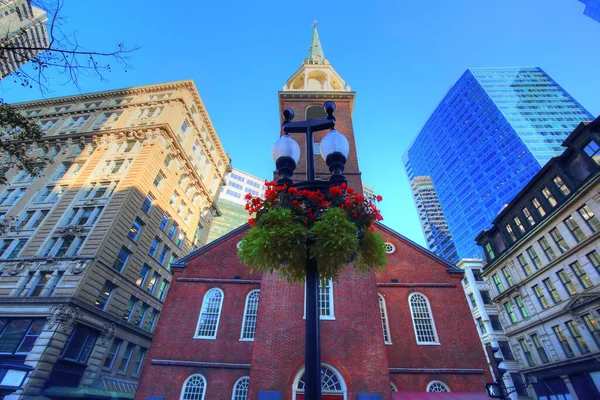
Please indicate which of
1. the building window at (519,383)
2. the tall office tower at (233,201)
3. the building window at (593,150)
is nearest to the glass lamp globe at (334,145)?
the building window at (593,150)

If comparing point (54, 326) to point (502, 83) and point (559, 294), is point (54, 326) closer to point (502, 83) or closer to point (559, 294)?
point (559, 294)

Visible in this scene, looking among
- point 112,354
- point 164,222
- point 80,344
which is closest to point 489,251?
point 164,222

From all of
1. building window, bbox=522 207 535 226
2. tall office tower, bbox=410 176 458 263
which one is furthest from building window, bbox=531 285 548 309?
tall office tower, bbox=410 176 458 263

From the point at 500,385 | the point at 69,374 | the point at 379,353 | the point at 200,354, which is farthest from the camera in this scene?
the point at 69,374

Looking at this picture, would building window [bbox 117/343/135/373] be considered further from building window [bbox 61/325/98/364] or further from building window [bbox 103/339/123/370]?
building window [bbox 61/325/98/364]

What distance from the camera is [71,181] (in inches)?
1233

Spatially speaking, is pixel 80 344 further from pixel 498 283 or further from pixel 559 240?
pixel 498 283

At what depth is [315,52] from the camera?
1096 inches

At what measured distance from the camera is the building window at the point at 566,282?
26.1m

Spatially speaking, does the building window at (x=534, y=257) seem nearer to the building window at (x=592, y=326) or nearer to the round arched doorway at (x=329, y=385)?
the building window at (x=592, y=326)

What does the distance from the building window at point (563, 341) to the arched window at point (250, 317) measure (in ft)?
93.1

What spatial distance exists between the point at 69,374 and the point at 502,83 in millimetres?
112453

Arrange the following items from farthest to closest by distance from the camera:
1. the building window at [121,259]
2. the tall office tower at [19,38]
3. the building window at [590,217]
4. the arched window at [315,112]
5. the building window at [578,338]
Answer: the building window at [121,259] < the building window at [578,338] < the building window at [590,217] < the arched window at [315,112] < the tall office tower at [19,38]

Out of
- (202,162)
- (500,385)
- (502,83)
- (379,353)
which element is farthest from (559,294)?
(502,83)
